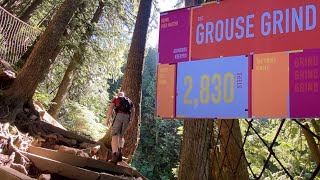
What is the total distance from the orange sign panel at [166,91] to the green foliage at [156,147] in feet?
84.7

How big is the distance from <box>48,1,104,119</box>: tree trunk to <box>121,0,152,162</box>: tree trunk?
3860 mm

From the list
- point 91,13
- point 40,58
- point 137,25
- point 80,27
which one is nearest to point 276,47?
point 40,58

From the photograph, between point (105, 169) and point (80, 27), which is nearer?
point (105, 169)

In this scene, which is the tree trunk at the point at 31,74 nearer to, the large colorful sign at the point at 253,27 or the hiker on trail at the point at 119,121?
the hiker on trail at the point at 119,121

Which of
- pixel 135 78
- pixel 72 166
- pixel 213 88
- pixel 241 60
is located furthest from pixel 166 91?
pixel 135 78

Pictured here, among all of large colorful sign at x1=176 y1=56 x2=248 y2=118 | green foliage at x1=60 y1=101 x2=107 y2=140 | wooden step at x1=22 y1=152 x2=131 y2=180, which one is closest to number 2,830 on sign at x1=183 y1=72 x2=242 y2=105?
large colorful sign at x1=176 y1=56 x2=248 y2=118

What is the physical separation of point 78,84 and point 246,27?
13.0 meters

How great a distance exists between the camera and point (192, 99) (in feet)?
12.1

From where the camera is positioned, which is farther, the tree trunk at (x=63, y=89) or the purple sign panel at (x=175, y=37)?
the tree trunk at (x=63, y=89)

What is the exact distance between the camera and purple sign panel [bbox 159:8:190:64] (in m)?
3.84

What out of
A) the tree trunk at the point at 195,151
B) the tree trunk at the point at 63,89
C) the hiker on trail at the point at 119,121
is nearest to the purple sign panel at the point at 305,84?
the tree trunk at the point at 195,151

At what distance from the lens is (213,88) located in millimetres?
3580

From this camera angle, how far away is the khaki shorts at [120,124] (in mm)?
7230

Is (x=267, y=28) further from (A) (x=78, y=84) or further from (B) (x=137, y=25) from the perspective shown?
(A) (x=78, y=84)
